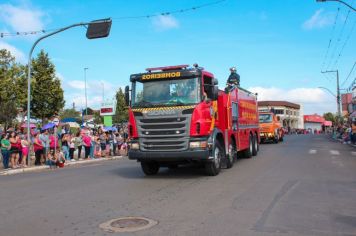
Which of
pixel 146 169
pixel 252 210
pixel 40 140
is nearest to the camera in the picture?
pixel 252 210

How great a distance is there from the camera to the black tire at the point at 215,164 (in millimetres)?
12211

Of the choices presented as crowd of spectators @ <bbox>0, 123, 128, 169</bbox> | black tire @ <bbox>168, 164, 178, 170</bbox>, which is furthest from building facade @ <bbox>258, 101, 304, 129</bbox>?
black tire @ <bbox>168, 164, 178, 170</bbox>

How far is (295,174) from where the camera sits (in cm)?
1231

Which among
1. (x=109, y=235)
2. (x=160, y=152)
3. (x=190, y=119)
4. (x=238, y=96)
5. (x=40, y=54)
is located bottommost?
(x=109, y=235)

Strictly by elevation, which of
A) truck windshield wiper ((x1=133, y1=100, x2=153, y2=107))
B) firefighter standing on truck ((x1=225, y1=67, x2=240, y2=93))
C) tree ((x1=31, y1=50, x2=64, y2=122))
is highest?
tree ((x1=31, y1=50, x2=64, y2=122))

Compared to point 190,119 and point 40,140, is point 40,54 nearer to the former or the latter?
point 40,140

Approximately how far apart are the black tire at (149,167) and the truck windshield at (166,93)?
200 cm

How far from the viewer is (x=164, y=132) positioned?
461 inches

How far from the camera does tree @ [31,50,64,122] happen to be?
125 ft

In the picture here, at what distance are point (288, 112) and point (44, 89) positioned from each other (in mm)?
91753

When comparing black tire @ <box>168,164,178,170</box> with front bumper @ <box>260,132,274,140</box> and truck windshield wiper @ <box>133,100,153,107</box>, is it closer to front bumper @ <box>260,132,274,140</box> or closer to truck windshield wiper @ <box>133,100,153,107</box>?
truck windshield wiper @ <box>133,100,153,107</box>

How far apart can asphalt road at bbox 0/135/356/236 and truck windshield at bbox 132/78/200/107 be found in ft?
7.32

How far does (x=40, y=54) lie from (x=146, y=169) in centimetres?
2879

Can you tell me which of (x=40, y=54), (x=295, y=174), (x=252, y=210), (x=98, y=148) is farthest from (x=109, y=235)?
(x=40, y=54)
